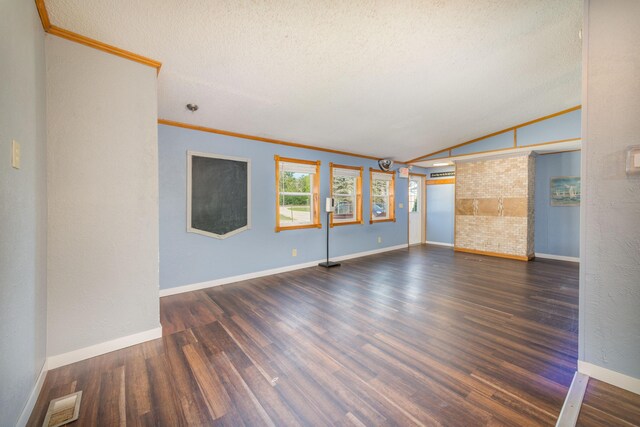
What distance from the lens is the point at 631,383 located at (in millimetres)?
1643

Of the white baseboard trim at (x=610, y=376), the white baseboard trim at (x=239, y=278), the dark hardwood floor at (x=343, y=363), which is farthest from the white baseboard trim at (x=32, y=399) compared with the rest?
the white baseboard trim at (x=610, y=376)

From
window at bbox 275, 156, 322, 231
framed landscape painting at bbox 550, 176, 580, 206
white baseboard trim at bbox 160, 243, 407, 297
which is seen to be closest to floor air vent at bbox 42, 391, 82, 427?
white baseboard trim at bbox 160, 243, 407, 297

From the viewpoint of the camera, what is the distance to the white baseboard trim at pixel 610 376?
5.37 feet

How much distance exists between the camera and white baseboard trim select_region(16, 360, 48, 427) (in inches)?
55.1

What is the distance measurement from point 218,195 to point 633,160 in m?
4.11

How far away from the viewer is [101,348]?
2102mm

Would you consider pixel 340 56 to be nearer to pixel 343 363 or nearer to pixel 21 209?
pixel 21 209

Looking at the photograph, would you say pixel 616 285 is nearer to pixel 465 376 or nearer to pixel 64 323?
pixel 465 376

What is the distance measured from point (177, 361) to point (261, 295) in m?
1.46

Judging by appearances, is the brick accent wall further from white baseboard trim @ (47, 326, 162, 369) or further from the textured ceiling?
white baseboard trim @ (47, 326, 162, 369)

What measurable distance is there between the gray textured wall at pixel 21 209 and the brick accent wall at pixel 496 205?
711 cm

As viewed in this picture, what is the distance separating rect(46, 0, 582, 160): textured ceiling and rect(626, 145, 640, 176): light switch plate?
4.85 ft

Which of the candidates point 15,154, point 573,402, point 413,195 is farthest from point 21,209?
point 413,195

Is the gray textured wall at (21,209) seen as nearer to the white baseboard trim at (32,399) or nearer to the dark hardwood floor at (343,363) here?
the white baseboard trim at (32,399)
